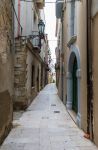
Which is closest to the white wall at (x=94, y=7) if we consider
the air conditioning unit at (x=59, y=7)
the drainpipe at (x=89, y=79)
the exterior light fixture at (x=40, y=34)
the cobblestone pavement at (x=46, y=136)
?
the drainpipe at (x=89, y=79)

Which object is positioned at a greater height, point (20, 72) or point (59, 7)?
point (59, 7)

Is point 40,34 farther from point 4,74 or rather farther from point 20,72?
point 4,74

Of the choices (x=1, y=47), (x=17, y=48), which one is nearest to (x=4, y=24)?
(x=1, y=47)

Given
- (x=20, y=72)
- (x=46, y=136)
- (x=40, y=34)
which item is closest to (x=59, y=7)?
(x=40, y=34)

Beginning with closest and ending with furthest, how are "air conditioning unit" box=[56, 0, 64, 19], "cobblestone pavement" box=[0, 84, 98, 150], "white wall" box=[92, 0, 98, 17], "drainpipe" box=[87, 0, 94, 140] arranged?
"white wall" box=[92, 0, 98, 17] → "cobblestone pavement" box=[0, 84, 98, 150] → "drainpipe" box=[87, 0, 94, 140] → "air conditioning unit" box=[56, 0, 64, 19]

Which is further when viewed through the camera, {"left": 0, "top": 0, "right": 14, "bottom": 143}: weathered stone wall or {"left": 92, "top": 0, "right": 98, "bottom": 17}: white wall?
{"left": 0, "top": 0, "right": 14, "bottom": 143}: weathered stone wall

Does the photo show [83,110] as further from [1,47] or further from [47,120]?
[1,47]

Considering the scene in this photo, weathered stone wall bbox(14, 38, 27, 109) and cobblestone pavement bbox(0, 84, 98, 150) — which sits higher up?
weathered stone wall bbox(14, 38, 27, 109)

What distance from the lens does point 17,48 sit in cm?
1277

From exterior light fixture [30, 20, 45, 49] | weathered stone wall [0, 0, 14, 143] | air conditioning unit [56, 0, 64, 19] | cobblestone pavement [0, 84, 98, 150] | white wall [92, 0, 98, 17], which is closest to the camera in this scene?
white wall [92, 0, 98, 17]

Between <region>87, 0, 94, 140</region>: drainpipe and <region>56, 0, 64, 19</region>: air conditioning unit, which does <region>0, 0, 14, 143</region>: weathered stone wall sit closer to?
<region>87, 0, 94, 140</region>: drainpipe

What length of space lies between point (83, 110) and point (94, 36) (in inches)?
97.1

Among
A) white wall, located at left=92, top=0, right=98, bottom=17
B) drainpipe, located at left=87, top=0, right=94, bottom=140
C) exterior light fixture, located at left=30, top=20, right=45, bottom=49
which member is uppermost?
exterior light fixture, located at left=30, top=20, right=45, bottom=49

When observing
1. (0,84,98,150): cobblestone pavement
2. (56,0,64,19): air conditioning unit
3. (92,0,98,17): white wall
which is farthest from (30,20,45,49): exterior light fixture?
(92,0,98,17): white wall
